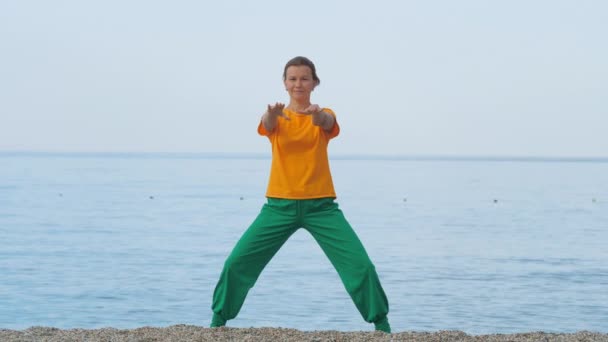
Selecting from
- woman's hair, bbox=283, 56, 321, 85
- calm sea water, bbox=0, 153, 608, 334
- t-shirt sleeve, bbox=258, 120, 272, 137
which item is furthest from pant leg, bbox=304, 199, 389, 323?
calm sea water, bbox=0, 153, 608, 334

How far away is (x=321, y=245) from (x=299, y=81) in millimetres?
1003

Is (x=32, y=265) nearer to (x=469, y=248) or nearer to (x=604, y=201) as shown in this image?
(x=469, y=248)

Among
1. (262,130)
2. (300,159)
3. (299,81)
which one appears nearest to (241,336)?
(300,159)

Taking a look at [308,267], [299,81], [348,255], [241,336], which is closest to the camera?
[241,336]

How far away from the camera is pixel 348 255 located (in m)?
5.90

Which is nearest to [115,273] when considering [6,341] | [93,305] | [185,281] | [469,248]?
[185,281]

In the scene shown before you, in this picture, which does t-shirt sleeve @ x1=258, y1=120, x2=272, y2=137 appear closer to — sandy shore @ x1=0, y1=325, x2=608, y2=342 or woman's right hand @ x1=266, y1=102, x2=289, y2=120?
woman's right hand @ x1=266, y1=102, x2=289, y2=120

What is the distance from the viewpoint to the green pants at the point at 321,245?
590 centimetres

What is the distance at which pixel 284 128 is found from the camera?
5.96 metres

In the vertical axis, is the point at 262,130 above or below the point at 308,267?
above

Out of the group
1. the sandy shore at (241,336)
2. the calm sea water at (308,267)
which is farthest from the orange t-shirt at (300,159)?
the calm sea water at (308,267)

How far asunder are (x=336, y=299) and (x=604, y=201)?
18.8 m

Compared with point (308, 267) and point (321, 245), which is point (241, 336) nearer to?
point (321, 245)

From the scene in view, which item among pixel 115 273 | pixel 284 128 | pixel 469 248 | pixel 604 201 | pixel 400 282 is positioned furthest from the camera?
pixel 604 201
